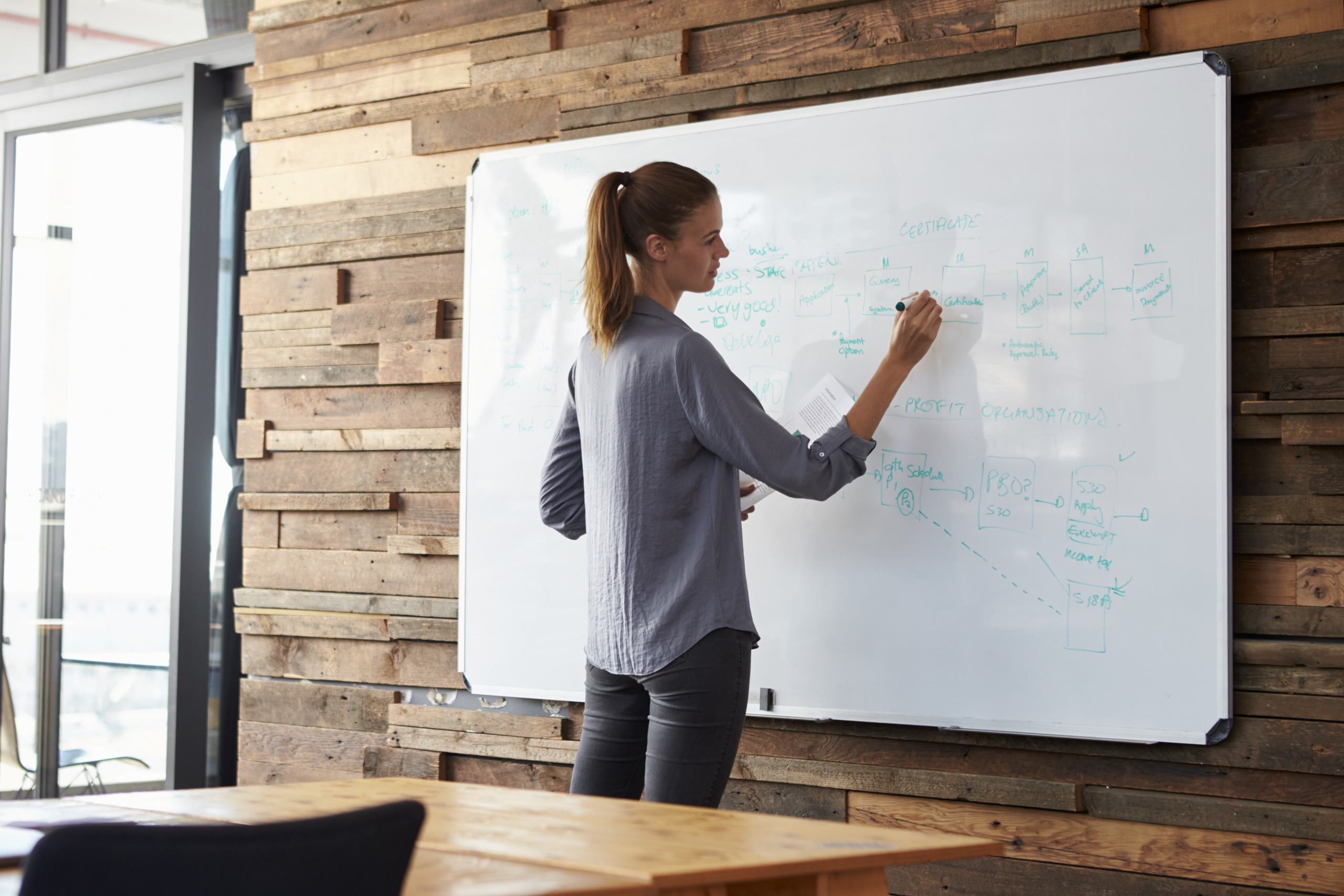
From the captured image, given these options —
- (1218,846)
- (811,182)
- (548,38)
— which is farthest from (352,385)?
(1218,846)

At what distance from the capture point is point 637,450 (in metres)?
1.67

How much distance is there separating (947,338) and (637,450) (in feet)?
2.43

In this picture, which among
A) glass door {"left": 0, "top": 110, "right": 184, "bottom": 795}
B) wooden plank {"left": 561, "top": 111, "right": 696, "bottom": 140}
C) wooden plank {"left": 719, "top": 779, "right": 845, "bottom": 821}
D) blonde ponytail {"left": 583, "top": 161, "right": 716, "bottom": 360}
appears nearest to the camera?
blonde ponytail {"left": 583, "top": 161, "right": 716, "bottom": 360}

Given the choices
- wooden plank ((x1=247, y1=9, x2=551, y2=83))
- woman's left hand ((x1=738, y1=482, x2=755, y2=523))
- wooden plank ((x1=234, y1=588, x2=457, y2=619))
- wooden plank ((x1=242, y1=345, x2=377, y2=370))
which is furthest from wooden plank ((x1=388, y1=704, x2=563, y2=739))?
wooden plank ((x1=247, y1=9, x2=551, y2=83))

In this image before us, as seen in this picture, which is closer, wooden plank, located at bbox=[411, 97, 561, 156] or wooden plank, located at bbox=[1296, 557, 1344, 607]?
wooden plank, located at bbox=[1296, 557, 1344, 607]

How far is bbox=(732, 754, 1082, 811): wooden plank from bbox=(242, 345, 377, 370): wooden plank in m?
1.32

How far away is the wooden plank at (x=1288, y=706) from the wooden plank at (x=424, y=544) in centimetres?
163

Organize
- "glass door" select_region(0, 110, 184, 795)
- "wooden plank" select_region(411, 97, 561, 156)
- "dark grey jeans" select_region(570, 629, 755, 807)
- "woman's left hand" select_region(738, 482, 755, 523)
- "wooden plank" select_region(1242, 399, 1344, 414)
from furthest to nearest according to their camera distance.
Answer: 1. "glass door" select_region(0, 110, 184, 795)
2. "wooden plank" select_region(411, 97, 561, 156)
3. "woman's left hand" select_region(738, 482, 755, 523)
4. "wooden plank" select_region(1242, 399, 1344, 414)
5. "dark grey jeans" select_region(570, 629, 755, 807)

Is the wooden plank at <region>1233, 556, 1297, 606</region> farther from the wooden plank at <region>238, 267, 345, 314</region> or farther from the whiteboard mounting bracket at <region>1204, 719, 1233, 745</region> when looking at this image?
the wooden plank at <region>238, 267, 345, 314</region>

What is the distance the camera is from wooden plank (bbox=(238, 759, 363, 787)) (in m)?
2.78

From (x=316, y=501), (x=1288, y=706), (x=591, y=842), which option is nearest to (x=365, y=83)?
(x=316, y=501)

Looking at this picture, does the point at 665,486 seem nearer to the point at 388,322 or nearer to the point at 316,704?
the point at 388,322

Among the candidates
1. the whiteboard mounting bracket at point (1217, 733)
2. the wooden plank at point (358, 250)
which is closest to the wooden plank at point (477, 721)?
the wooden plank at point (358, 250)

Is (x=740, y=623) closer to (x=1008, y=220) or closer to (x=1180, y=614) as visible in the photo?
(x=1180, y=614)
